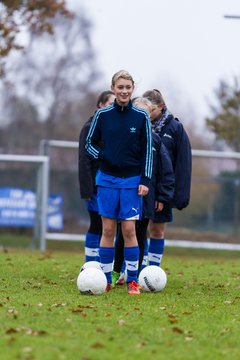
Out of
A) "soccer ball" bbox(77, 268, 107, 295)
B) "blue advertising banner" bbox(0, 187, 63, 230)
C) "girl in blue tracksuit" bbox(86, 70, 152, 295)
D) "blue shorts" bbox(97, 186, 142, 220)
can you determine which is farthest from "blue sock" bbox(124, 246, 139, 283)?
"blue advertising banner" bbox(0, 187, 63, 230)

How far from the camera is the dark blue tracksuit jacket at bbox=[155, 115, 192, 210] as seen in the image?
991 cm

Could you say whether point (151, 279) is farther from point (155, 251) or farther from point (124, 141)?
point (124, 141)

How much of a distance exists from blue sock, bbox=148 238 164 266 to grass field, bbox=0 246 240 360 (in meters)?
0.34

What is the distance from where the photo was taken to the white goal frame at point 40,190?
19266 millimetres

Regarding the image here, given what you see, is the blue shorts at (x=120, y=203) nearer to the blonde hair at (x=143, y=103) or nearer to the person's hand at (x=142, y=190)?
the person's hand at (x=142, y=190)

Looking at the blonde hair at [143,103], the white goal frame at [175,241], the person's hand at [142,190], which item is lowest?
the white goal frame at [175,241]

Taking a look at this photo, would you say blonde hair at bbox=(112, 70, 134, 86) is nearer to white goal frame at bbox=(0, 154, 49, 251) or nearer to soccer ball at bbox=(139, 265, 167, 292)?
soccer ball at bbox=(139, 265, 167, 292)

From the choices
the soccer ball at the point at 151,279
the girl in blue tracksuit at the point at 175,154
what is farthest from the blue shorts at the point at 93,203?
the soccer ball at the point at 151,279

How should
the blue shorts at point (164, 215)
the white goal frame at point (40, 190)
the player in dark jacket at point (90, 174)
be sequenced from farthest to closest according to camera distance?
the white goal frame at point (40, 190) < the player in dark jacket at point (90, 174) < the blue shorts at point (164, 215)

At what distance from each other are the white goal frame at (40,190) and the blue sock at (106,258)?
10.2 metres

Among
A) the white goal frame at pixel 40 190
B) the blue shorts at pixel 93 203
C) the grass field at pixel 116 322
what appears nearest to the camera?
the grass field at pixel 116 322

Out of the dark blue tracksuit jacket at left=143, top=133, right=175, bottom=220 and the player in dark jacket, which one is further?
the player in dark jacket

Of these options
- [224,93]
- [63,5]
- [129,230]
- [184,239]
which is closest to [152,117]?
[129,230]

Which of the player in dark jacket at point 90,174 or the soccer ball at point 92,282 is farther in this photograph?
the player in dark jacket at point 90,174
